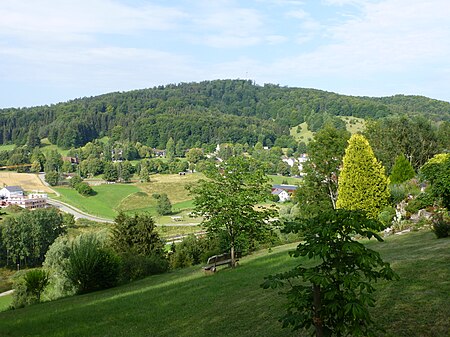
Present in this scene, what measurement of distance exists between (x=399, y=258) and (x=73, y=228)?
79097mm

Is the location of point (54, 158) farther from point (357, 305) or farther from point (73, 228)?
point (357, 305)

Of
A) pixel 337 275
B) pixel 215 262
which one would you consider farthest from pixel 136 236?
pixel 337 275

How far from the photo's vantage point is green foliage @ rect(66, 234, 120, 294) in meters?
20.3

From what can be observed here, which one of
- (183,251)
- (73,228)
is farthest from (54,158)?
(183,251)

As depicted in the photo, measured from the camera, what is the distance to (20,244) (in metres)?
67.6

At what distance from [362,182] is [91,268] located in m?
19.4

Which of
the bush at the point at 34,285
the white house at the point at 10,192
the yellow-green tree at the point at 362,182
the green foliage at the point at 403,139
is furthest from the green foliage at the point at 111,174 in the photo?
the yellow-green tree at the point at 362,182

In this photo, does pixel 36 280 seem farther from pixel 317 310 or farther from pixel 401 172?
pixel 401 172

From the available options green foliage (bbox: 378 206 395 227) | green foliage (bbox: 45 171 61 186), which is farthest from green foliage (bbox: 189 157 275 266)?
green foliage (bbox: 45 171 61 186)

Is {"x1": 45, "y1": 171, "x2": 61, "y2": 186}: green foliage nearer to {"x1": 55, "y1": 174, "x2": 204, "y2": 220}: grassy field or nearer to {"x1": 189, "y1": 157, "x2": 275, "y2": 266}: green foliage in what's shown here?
{"x1": 55, "y1": 174, "x2": 204, "y2": 220}: grassy field

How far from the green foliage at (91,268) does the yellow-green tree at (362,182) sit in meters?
16.9

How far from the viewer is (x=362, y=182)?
29.6 meters

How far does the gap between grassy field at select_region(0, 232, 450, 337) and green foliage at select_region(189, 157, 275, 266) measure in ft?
5.82

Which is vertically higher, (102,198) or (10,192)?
(10,192)
